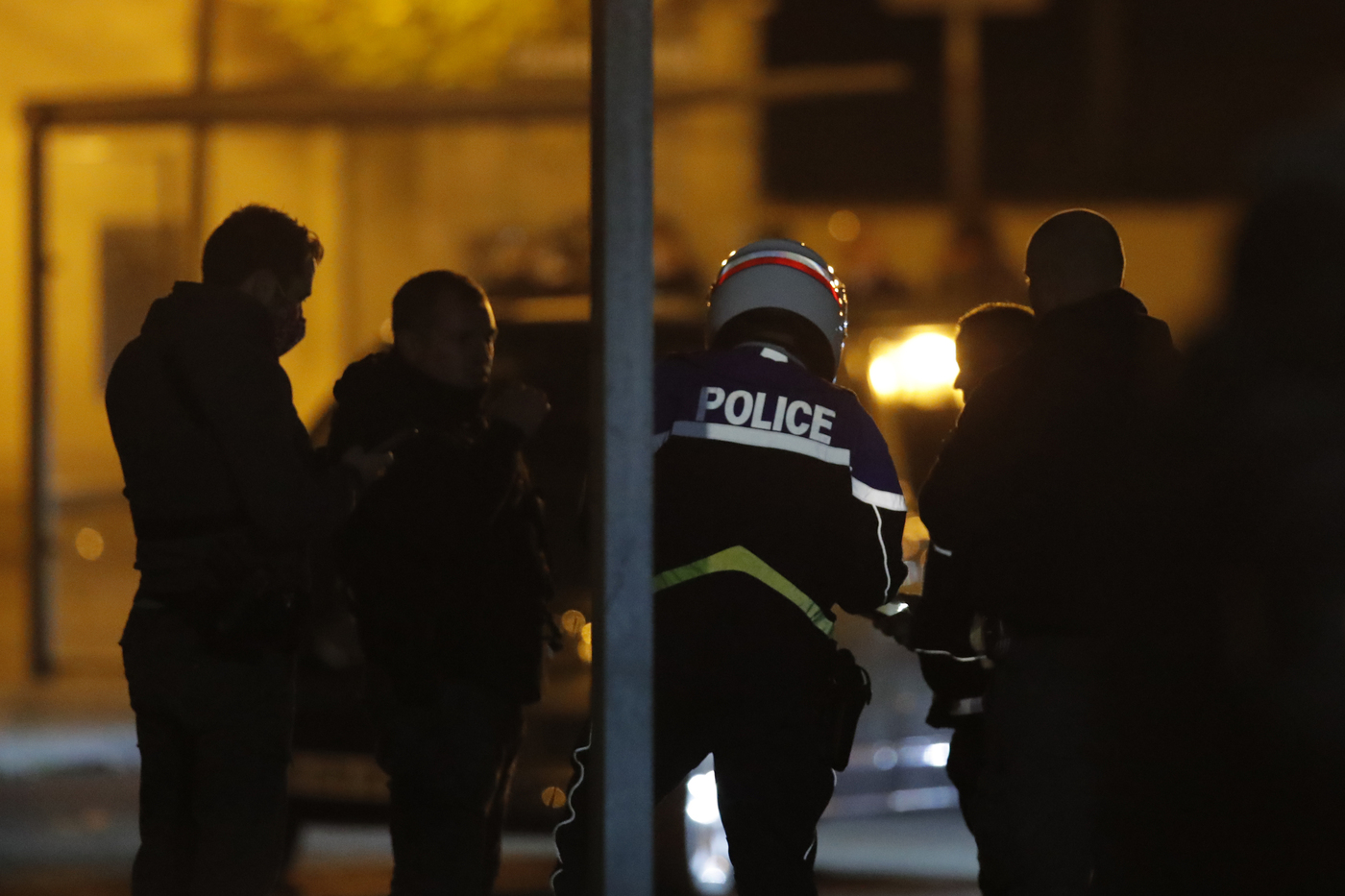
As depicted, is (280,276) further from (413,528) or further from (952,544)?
(952,544)

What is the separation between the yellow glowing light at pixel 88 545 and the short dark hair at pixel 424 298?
20.9 feet

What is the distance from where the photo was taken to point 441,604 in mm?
4512

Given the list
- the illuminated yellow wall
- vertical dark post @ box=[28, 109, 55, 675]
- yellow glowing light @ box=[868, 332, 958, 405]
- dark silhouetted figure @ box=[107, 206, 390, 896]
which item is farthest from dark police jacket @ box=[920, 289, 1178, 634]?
the illuminated yellow wall

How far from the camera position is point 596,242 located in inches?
140

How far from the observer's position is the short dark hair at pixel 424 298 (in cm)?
466

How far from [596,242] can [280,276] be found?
1.01 meters

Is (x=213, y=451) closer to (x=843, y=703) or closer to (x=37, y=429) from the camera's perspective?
(x=843, y=703)

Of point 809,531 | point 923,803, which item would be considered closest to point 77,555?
point 923,803

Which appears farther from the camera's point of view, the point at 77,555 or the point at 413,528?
the point at 77,555

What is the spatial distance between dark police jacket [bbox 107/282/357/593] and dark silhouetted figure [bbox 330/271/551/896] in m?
0.28

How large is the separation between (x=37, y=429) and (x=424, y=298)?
5463mm

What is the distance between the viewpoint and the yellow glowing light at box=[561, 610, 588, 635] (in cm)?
630

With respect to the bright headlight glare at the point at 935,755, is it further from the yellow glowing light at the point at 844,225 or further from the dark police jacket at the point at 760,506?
the yellow glowing light at the point at 844,225

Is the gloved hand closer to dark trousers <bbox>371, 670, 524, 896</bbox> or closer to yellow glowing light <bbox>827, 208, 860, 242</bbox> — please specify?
dark trousers <bbox>371, 670, 524, 896</bbox>
